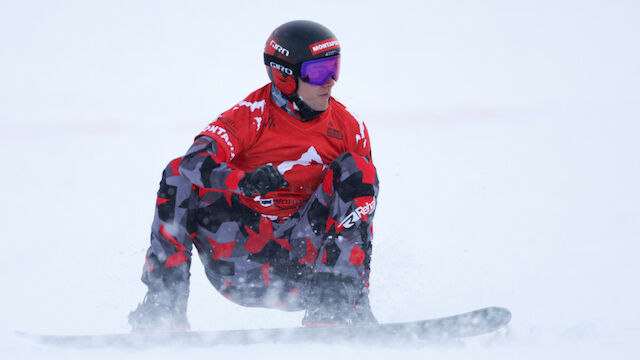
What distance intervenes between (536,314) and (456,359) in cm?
85

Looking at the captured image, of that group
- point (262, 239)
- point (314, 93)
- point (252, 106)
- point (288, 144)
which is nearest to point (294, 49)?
point (314, 93)

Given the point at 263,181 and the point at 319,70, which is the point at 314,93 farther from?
the point at 263,181

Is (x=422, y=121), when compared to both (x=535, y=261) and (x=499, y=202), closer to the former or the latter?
(x=499, y=202)

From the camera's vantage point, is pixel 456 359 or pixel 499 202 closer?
pixel 456 359

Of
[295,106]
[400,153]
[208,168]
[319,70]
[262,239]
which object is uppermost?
[319,70]

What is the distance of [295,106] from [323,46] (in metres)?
0.30

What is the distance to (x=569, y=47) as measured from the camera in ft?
38.5

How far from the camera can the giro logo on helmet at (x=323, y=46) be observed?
9.04 feet

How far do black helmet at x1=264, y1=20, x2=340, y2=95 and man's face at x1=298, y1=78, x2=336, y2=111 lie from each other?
0.12 ft

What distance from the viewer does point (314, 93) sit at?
281cm

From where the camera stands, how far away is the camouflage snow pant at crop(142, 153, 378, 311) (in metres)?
2.63

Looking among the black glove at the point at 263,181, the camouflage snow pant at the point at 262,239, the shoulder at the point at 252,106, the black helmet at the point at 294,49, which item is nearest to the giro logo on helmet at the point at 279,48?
the black helmet at the point at 294,49

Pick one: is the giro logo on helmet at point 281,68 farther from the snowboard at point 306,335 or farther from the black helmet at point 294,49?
the snowboard at point 306,335

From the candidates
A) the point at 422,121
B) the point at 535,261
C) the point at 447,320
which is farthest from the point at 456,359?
the point at 422,121
